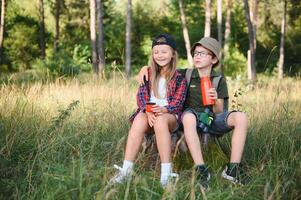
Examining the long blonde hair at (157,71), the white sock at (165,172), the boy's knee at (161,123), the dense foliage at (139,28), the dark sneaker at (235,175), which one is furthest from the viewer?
the dense foliage at (139,28)

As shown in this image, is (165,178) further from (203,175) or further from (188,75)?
(188,75)

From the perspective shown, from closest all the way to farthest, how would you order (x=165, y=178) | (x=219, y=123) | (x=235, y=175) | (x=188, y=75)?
1. (x=165, y=178)
2. (x=235, y=175)
3. (x=219, y=123)
4. (x=188, y=75)

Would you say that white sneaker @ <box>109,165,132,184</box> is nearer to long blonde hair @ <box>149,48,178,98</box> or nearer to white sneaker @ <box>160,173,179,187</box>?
white sneaker @ <box>160,173,179,187</box>

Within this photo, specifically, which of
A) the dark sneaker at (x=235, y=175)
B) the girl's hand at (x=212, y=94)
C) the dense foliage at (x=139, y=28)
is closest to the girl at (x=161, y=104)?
the girl's hand at (x=212, y=94)

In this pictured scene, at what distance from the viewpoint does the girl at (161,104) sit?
342cm

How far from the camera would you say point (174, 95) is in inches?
146

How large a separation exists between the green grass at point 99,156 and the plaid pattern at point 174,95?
40 cm

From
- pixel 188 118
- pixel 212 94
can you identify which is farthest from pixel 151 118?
pixel 212 94

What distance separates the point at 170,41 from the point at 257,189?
140 cm

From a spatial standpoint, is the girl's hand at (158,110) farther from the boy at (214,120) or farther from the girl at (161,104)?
the boy at (214,120)

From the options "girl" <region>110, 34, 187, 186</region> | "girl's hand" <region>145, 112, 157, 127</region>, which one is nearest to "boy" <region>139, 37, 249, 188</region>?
"girl" <region>110, 34, 187, 186</region>

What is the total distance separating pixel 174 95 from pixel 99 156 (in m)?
0.78

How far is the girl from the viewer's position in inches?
135

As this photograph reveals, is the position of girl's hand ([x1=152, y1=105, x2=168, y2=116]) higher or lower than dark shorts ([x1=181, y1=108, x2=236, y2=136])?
higher
